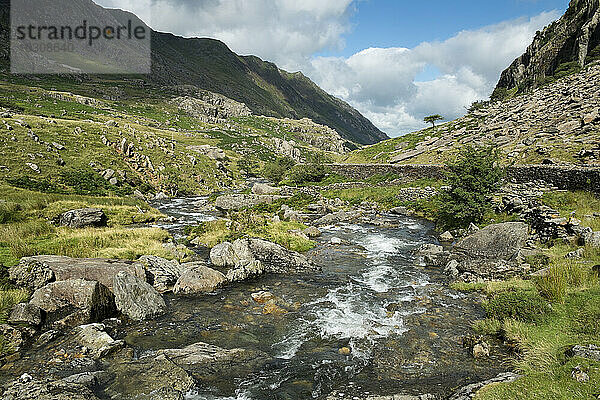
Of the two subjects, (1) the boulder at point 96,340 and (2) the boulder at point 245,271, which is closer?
(1) the boulder at point 96,340

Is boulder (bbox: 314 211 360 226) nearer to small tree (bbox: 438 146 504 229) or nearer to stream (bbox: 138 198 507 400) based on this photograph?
small tree (bbox: 438 146 504 229)

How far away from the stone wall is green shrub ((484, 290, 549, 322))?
52.5ft

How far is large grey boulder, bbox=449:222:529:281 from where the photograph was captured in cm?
1734

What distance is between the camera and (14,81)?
161 metres

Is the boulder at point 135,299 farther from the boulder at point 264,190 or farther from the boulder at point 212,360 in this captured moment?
the boulder at point 264,190

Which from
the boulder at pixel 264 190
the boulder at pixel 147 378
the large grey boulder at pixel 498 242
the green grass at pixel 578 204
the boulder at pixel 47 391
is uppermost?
the boulder at pixel 264 190

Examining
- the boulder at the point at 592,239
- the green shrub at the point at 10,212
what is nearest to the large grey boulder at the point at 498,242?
the boulder at the point at 592,239

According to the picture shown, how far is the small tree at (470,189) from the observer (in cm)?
2716

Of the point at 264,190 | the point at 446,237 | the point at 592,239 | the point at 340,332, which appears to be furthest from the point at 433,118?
the point at 340,332

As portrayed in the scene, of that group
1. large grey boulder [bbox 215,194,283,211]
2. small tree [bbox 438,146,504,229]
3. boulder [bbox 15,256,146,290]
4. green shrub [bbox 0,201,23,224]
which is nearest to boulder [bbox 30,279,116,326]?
boulder [bbox 15,256,146,290]

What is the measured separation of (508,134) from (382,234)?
121 ft

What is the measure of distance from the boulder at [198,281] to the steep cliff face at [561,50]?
7887 centimetres

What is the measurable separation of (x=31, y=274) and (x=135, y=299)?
16.2 feet

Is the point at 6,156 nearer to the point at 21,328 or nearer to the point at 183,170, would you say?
the point at 183,170
